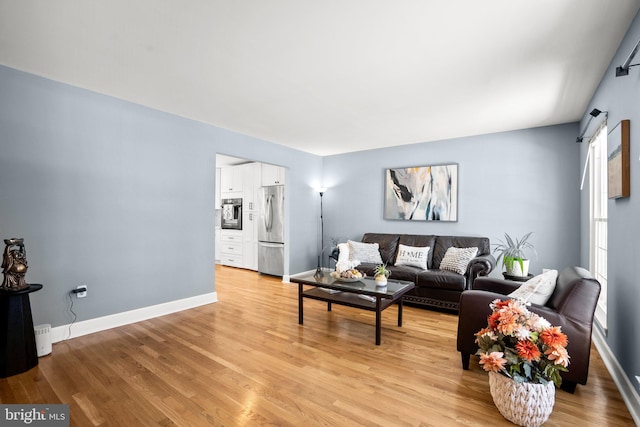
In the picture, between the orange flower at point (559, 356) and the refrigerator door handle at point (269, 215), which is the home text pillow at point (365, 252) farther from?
the orange flower at point (559, 356)

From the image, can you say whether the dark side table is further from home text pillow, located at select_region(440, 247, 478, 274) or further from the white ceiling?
home text pillow, located at select_region(440, 247, 478, 274)

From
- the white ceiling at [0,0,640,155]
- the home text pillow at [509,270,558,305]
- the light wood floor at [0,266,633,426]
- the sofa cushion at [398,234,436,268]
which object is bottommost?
the light wood floor at [0,266,633,426]

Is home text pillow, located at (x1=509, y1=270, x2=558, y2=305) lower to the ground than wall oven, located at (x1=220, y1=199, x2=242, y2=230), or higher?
lower

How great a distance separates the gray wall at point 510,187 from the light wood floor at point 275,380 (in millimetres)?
1992

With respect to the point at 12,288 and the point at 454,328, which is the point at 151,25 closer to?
the point at 12,288

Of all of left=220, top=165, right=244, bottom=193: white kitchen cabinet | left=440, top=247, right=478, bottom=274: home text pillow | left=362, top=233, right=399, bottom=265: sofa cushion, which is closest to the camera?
left=440, top=247, right=478, bottom=274: home text pillow

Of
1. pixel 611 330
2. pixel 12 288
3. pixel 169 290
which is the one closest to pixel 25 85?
pixel 12 288

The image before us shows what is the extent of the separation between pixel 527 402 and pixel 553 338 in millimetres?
395

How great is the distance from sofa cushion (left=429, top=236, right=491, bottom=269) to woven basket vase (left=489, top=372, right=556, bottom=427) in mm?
2990

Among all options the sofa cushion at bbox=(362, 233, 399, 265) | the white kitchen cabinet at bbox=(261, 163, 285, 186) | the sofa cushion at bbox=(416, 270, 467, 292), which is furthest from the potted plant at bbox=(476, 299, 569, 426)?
the white kitchen cabinet at bbox=(261, 163, 285, 186)

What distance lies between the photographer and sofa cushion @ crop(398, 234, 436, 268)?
488 cm

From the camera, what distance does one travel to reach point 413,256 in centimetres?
474

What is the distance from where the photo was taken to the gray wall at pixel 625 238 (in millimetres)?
1933

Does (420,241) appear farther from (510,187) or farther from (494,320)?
(494,320)
